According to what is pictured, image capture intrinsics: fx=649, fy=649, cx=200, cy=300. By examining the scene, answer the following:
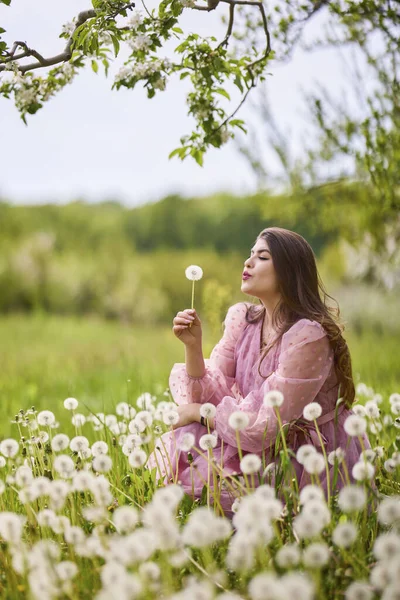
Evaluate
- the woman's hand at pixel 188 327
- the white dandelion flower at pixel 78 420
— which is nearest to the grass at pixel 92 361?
the white dandelion flower at pixel 78 420

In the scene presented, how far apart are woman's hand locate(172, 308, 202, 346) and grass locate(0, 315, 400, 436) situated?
78 cm

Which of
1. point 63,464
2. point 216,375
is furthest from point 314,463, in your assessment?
point 216,375

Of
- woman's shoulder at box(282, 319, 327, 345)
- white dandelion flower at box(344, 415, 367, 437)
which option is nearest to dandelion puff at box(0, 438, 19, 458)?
white dandelion flower at box(344, 415, 367, 437)

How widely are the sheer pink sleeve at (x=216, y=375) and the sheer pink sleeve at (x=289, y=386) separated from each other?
0.95 ft

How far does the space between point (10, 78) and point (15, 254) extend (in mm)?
12921

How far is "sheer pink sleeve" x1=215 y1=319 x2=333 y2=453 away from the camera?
2.65 m

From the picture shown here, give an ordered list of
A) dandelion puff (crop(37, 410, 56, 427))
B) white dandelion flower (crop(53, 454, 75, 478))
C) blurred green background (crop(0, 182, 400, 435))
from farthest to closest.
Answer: blurred green background (crop(0, 182, 400, 435)) → dandelion puff (crop(37, 410, 56, 427)) → white dandelion flower (crop(53, 454, 75, 478))

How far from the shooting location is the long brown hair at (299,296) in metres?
2.88

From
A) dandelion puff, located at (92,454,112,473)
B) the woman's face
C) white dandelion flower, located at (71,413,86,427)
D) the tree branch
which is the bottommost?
white dandelion flower, located at (71,413,86,427)

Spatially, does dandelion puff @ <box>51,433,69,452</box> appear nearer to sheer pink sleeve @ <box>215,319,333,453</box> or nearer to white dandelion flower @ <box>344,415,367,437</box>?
sheer pink sleeve @ <box>215,319,333,453</box>

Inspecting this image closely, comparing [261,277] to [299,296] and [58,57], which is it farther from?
[58,57]

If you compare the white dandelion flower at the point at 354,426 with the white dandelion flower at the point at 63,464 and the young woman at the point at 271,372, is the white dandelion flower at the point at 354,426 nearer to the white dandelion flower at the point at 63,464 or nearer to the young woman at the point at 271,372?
the young woman at the point at 271,372

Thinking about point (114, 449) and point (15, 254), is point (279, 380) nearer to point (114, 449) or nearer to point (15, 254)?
point (114, 449)

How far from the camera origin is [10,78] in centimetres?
304
